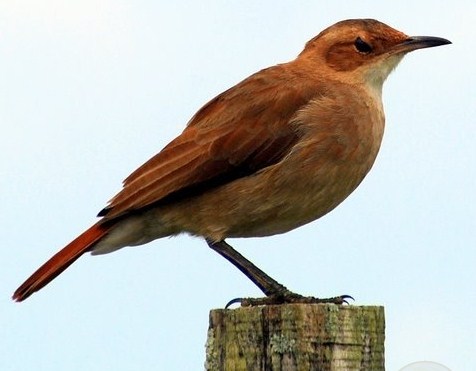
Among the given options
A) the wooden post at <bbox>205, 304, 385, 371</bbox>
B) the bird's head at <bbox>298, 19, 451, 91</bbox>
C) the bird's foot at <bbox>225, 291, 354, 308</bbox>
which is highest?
the bird's head at <bbox>298, 19, 451, 91</bbox>

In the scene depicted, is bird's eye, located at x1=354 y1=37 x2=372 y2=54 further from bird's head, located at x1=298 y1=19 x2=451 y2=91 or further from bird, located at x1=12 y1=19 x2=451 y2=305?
bird, located at x1=12 y1=19 x2=451 y2=305

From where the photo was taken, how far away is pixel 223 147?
827cm

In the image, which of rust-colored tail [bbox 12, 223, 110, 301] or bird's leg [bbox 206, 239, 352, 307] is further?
rust-colored tail [bbox 12, 223, 110, 301]

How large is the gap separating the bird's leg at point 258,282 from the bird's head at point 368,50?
1771mm

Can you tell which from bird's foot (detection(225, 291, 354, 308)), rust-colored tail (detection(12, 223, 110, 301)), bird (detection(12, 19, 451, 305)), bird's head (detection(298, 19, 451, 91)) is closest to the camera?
bird's foot (detection(225, 291, 354, 308))

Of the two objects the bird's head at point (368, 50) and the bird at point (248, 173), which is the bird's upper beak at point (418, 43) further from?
the bird at point (248, 173)

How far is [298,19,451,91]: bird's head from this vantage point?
9.09 metres

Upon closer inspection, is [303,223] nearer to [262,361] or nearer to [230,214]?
[230,214]

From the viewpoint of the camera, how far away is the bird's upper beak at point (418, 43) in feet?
29.9

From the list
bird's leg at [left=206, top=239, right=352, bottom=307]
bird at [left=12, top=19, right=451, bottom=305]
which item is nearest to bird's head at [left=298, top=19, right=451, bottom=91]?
bird at [left=12, top=19, right=451, bottom=305]

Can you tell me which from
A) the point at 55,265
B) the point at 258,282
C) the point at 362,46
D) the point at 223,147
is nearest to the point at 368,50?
the point at 362,46

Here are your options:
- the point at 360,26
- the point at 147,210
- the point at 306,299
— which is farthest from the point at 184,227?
the point at 360,26

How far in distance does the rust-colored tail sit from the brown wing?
0.25 meters

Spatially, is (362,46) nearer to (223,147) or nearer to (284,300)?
(223,147)
